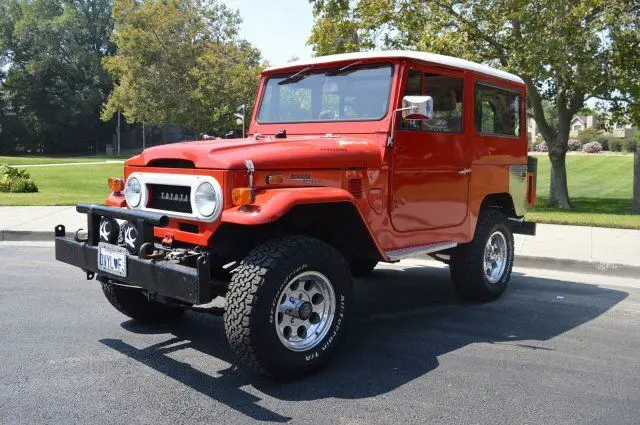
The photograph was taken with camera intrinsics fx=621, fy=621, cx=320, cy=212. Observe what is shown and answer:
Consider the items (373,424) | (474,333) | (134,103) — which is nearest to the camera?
(373,424)

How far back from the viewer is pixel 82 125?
55.4 meters

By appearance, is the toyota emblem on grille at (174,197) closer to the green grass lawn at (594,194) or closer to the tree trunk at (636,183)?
the green grass lawn at (594,194)

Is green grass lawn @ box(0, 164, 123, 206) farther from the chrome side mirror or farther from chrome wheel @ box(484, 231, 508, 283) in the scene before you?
the chrome side mirror

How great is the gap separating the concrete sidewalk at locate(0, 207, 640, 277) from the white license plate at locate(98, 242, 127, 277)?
19.0 feet

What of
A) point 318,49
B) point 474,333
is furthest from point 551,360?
point 318,49

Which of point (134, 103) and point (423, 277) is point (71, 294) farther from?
point (134, 103)

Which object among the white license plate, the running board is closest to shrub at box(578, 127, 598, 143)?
the running board

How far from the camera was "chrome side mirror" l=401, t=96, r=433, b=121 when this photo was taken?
15.0 ft

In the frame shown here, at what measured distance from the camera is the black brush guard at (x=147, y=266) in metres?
3.72

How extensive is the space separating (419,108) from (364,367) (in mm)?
1917

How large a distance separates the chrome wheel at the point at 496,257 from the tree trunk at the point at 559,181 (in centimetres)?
1040

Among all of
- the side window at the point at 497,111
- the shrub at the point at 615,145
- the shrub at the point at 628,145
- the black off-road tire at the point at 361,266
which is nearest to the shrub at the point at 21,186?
the black off-road tire at the point at 361,266

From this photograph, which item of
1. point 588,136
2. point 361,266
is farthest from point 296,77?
point 588,136

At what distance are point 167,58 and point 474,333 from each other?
3099 centimetres
